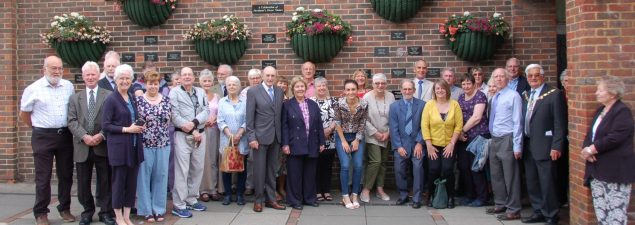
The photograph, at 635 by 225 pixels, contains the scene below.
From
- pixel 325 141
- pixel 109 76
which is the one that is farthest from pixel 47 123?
pixel 325 141

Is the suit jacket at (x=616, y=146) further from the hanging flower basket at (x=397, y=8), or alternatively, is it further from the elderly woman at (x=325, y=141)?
the hanging flower basket at (x=397, y=8)

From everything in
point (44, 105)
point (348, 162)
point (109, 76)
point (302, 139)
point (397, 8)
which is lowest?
point (348, 162)

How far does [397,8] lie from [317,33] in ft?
3.79

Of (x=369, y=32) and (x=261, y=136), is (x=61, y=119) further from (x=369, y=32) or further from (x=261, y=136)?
(x=369, y=32)

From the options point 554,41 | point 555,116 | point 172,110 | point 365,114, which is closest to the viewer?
point 555,116

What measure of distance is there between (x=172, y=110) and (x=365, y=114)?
2355 mm

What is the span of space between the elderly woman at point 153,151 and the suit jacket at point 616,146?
432 centimetres

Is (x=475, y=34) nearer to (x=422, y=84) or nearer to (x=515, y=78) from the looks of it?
(x=515, y=78)

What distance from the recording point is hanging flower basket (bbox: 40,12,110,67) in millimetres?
8539

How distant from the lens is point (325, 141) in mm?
7668

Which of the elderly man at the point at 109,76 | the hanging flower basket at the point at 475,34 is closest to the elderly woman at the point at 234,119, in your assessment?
the elderly man at the point at 109,76

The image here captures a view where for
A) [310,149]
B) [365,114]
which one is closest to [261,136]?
[310,149]

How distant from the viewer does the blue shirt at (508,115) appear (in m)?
6.83

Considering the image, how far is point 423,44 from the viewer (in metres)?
8.61
